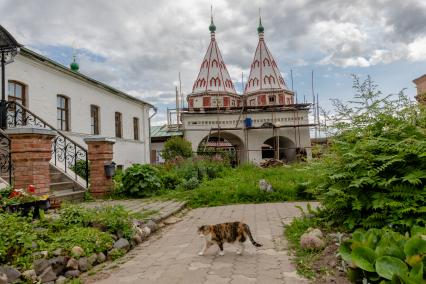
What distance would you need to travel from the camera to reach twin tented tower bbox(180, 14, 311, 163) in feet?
97.1

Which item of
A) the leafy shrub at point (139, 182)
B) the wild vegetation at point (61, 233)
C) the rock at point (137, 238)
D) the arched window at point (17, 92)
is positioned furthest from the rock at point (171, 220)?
the arched window at point (17, 92)

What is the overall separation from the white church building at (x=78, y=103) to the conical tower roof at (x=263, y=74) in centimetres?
1262

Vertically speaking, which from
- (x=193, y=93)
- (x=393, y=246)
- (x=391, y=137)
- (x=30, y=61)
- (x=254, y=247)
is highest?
(x=193, y=93)

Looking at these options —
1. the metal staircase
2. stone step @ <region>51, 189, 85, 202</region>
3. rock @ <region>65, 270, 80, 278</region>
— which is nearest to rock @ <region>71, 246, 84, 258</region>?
rock @ <region>65, 270, 80, 278</region>

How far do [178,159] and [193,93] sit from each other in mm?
17185

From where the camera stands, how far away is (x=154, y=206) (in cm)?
884

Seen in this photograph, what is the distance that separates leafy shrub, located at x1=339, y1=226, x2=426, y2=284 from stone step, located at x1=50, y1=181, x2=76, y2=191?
840 centimetres

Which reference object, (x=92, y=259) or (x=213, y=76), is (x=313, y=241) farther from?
(x=213, y=76)

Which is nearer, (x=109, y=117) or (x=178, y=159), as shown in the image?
(x=178, y=159)

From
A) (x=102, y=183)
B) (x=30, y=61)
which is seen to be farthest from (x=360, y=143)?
(x=30, y=61)

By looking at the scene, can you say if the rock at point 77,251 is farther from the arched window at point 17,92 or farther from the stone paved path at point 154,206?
the arched window at point 17,92

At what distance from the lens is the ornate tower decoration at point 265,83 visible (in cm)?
3266

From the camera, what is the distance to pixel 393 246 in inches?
116

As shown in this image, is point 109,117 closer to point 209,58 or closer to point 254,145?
point 254,145
